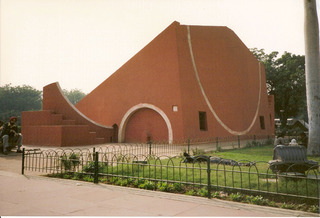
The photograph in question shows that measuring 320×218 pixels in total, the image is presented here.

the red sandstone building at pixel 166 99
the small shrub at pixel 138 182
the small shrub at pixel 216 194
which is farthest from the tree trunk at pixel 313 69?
the small shrub at pixel 138 182

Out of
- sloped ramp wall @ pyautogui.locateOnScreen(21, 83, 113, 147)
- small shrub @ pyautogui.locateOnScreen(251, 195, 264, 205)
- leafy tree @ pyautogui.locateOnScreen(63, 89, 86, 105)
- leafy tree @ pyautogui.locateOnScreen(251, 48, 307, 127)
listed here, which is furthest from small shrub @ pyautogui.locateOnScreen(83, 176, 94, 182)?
leafy tree @ pyautogui.locateOnScreen(63, 89, 86, 105)

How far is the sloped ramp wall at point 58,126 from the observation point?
16.5 metres

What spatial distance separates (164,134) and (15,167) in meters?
10.5

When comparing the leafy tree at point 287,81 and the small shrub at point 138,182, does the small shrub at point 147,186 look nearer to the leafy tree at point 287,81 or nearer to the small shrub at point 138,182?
the small shrub at point 138,182

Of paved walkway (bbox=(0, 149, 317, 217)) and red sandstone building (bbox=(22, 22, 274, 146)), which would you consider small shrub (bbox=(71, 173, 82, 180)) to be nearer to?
paved walkway (bbox=(0, 149, 317, 217))

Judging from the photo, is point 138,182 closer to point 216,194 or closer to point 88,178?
point 88,178

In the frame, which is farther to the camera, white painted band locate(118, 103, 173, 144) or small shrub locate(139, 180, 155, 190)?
white painted band locate(118, 103, 173, 144)

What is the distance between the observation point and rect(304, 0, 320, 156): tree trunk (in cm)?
1084

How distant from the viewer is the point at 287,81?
3130 centimetres

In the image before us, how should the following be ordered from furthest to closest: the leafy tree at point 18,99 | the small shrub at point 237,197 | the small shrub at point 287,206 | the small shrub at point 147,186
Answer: the leafy tree at point 18,99 → the small shrub at point 147,186 → the small shrub at point 237,197 → the small shrub at point 287,206

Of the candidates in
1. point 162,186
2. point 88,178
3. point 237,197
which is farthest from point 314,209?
point 88,178

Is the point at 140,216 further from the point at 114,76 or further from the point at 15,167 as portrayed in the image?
the point at 114,76

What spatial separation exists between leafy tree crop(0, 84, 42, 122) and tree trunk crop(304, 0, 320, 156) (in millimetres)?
48141

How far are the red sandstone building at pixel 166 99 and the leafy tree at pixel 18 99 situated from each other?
3482 centimetres
